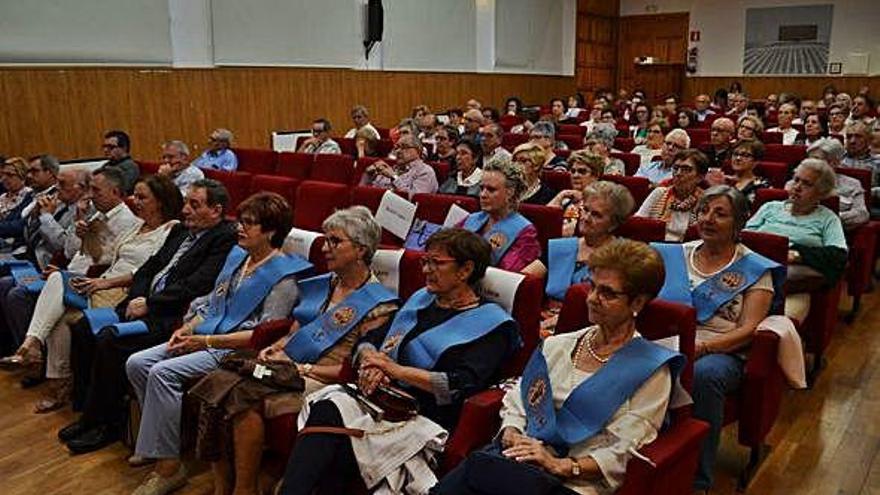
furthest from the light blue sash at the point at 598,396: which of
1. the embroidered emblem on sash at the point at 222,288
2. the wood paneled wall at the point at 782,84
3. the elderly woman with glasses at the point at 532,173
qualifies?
the wood paneled wall at the point at 782,84

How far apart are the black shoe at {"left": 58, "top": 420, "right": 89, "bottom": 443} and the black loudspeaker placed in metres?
Answer: 7.50

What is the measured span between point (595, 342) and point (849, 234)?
2743 millimetres

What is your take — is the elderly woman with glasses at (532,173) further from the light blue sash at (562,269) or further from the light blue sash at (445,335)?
the light blue sash at (445,335)

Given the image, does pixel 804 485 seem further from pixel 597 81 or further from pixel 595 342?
pixel 597 81

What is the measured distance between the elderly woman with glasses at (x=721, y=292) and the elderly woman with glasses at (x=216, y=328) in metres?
1.45

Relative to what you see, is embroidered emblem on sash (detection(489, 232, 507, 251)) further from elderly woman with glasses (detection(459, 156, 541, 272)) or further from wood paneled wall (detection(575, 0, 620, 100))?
wood paneled wall (detection(575, 0, 620, 100))

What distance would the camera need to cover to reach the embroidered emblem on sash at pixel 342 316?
2.56 metres

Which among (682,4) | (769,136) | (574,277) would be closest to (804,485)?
(574,277)

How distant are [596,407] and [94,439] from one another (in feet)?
7.21

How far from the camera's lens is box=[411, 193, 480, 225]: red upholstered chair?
145 inches

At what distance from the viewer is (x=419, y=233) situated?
151 inches

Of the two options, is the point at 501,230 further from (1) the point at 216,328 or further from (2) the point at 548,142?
(2) the point at 548,142

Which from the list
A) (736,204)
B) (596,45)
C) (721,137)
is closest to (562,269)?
(736,204)

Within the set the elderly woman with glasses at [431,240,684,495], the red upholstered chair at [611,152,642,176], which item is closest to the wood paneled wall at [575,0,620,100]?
the red upholstered chair at [611,152,642,176]
